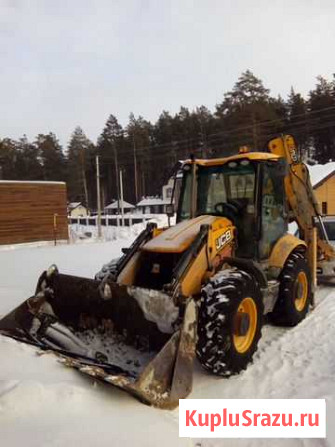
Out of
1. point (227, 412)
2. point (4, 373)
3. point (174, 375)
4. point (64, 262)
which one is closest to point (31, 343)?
point (4, 373)

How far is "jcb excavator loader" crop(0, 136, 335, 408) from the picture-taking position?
12.1 feet

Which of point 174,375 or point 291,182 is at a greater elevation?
point 291,182

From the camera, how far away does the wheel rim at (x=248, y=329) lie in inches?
165

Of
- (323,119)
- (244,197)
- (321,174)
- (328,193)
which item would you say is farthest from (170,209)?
(323,119)

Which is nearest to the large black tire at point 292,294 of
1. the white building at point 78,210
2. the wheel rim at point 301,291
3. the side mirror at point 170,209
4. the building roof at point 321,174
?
the wheel rim at point 301,291

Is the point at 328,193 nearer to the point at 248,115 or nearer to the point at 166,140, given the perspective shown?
the point at 248,115

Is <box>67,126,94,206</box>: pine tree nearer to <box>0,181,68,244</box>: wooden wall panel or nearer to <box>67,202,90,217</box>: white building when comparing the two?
<box>67,202,90,217</box>: white building

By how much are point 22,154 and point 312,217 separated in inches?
2481

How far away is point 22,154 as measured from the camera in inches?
2516

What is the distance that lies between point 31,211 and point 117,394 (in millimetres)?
18315

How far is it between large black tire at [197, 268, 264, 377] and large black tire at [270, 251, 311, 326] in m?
1.28

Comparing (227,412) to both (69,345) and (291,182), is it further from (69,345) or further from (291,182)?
(291,182)

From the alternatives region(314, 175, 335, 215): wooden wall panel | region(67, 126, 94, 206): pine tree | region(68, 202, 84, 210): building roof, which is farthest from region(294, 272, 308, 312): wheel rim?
region(68, 202, 84, 210): building roof

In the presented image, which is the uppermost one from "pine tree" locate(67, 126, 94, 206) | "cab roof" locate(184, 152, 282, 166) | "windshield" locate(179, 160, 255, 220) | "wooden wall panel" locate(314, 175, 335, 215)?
"pine tree" locate(67, 126, 94, 206)
